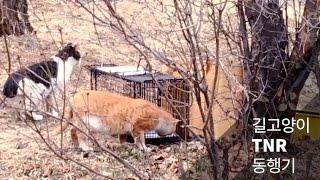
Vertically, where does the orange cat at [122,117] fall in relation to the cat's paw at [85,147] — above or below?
above

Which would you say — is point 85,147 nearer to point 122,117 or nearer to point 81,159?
point 81,159

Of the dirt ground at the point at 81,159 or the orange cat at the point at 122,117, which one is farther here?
the orange cat at the point at 122,117

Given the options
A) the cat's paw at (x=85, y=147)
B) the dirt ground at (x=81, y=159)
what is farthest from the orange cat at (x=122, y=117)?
the dirt ground at (x=81, y=159)

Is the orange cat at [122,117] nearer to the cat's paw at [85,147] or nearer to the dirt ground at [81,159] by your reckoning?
the cat's paw at [85,147]

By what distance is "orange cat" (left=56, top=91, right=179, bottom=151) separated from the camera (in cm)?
489

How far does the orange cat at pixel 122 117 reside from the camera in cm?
489

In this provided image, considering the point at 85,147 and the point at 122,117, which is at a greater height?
the point at 122,117

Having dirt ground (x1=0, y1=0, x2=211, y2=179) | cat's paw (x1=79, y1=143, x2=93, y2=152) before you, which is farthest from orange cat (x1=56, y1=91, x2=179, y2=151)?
dirt ground (x1=0, y1=0, x2=211, y2=179)

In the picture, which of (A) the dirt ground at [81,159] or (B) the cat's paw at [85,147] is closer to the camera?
(A) the dirt ground at [81,159]

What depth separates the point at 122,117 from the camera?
4.95 meters

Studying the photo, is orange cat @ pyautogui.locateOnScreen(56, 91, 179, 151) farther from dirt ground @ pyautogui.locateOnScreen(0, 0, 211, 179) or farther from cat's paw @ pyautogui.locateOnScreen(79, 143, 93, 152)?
dirt ground @ pyautogui.locateOnScreen(0, 0, 211, 179)

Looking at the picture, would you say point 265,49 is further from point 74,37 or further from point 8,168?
point 74,37

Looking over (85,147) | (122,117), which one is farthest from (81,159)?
(122,117)

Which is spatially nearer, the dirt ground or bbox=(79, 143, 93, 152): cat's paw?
the dirt ground
